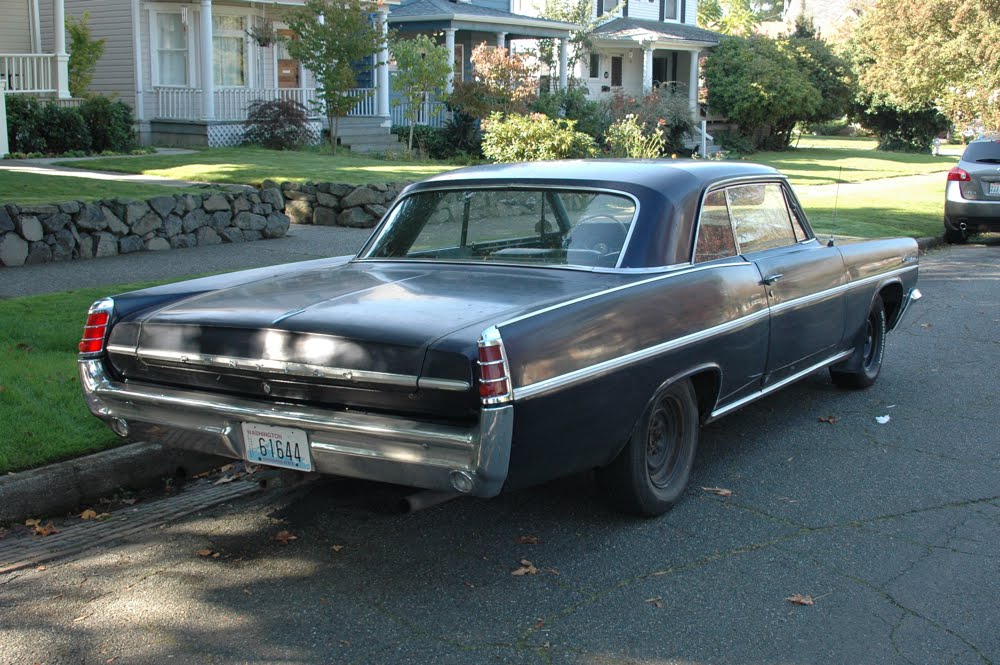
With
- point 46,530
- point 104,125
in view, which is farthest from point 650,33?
point 46,530

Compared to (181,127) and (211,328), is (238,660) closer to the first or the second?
(211,328)

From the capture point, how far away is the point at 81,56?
79.9ft

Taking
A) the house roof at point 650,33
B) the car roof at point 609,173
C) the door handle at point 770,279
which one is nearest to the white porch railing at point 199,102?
the house roof at point 650,33

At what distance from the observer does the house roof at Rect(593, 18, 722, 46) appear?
3900 cm

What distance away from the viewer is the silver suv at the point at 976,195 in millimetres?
15383

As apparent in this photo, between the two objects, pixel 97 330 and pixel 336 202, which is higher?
pixel 336 202

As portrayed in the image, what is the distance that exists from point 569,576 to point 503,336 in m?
1.08

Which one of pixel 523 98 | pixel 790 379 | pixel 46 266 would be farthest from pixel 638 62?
pixel 790 379

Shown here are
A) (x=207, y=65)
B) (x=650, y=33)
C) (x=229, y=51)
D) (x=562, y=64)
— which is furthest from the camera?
(x=650, y=33)

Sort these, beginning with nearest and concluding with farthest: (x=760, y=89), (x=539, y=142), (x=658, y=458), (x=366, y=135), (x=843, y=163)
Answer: (x=658, y=458) < (x=539, y=142) < (x=366, y=135) < (x=843, y=163) < (x=760, y=89)

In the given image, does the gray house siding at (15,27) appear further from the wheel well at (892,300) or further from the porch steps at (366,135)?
the wheel well at (892,300)

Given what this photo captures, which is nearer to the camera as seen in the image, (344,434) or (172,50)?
(344,434)

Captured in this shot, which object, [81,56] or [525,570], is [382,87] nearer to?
[81,56]

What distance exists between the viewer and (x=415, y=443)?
13.0 feet
